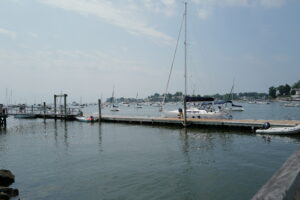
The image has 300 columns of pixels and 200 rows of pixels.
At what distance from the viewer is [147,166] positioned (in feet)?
55.3

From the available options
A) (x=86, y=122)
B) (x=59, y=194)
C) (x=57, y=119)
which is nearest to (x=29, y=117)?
(x=57, y=119)

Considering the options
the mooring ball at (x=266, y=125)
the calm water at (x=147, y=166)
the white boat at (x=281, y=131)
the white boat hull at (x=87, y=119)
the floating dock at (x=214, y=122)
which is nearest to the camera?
the calm water at (x=147, y=166)

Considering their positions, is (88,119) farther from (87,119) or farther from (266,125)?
(266,125)

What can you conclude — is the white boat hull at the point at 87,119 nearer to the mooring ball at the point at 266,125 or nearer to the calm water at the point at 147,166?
the calm water at the point at 147,166

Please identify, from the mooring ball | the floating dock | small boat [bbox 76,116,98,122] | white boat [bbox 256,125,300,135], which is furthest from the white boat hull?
the mooring ball

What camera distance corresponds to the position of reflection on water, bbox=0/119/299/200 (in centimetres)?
1266

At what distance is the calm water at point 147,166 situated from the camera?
12.6 metres

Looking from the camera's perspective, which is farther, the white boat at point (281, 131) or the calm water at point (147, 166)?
the white boat at point (281, 131)

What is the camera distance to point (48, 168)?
17.2 m

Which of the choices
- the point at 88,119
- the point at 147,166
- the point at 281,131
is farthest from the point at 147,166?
the point at 88,119

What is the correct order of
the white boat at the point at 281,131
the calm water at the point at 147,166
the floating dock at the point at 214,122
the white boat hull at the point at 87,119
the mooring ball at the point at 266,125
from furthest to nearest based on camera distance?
the white boat hull at the point at 87,119
the floating dock at the point at 214,122
the mooring ball at the point at 266,125
the white boat at the point at 281,131
the calm water at the point at 147,166

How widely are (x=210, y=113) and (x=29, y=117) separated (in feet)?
142

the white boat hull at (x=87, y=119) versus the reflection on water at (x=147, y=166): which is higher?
the white boat hull at (x=87, y=119)

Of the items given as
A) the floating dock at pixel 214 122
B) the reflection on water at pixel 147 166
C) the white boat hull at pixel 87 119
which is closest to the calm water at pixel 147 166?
the reflection on water at pixel 147 166
